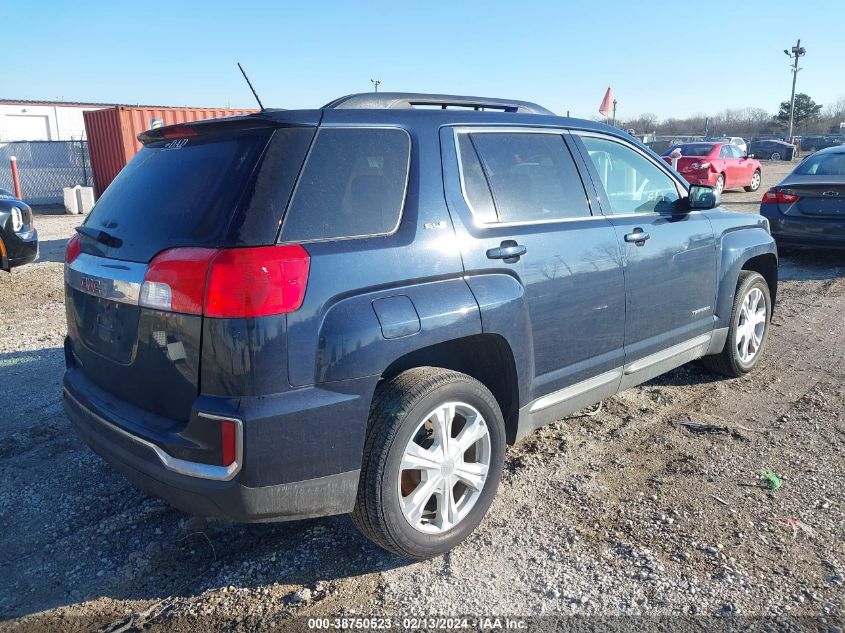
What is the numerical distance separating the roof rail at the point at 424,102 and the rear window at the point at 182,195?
0.47m

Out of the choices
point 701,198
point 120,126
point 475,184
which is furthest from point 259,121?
point 120,126

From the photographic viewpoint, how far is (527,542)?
3.01 meters

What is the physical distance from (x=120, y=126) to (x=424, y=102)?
16.7m

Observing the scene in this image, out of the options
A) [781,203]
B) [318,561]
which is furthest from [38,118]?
[318,561]

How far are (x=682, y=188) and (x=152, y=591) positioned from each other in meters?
3.83

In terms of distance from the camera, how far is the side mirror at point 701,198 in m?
4.27

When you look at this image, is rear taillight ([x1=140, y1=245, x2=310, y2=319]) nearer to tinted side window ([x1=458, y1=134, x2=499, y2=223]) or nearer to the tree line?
tinted side window ([x1=458, y1=134, x2=499, y2=223])

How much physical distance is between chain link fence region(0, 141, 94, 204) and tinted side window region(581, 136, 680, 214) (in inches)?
818

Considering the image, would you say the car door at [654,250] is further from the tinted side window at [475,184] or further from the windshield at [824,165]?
the windshield at [824,165]

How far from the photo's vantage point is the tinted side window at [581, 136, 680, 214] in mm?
3891

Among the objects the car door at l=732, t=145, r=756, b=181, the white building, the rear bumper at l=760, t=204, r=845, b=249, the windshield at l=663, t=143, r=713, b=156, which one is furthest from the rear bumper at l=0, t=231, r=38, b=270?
the white building

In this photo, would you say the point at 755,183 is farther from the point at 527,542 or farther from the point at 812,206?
the point at 527,542

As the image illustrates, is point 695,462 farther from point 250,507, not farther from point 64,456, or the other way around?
point 64,456

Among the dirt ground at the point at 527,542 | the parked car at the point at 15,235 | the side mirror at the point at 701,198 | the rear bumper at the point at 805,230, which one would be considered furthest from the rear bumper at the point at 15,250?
the rear bumper at the point at 805,230
